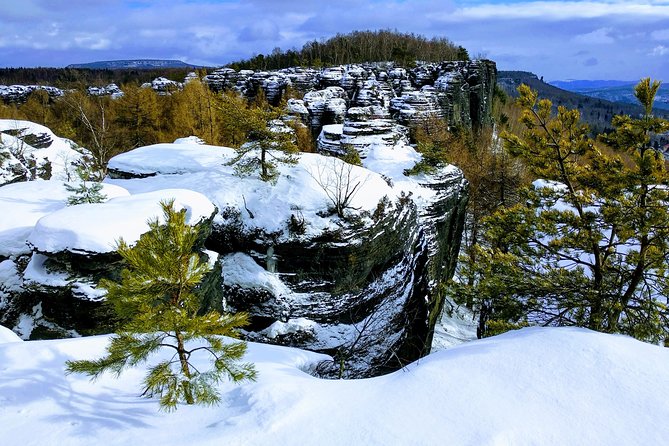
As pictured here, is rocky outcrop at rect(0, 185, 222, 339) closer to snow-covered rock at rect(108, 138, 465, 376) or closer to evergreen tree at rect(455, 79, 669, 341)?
snow-covered rock at rect(108, 138, 465, 376)

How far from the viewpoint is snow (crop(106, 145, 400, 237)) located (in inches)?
545

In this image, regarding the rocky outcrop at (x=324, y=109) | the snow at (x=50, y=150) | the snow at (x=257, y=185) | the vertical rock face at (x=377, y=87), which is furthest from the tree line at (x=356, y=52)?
the snow at (x=257, y=185)

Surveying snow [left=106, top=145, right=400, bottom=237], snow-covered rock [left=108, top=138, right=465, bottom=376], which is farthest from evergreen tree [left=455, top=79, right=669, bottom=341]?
snow [left=106, top=145, right=400, bottom=237]

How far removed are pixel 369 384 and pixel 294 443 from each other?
1.66 meters

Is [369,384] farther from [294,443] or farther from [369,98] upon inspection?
[369,98]

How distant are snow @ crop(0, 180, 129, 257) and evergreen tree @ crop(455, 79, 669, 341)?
11.5 m

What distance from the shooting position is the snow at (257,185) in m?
13.8

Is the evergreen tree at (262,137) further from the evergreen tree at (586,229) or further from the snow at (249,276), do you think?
the evergreen tree at (586,229)

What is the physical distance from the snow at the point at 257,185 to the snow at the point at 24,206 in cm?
270

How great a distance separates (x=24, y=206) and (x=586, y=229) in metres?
15.3

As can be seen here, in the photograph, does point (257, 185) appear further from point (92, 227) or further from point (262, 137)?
point (92, 227)

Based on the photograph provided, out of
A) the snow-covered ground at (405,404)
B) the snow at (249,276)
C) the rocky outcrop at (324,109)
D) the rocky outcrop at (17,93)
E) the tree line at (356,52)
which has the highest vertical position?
the tree line at (356,52)

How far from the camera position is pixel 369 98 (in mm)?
34094

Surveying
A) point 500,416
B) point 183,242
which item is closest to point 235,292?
point 183,242
